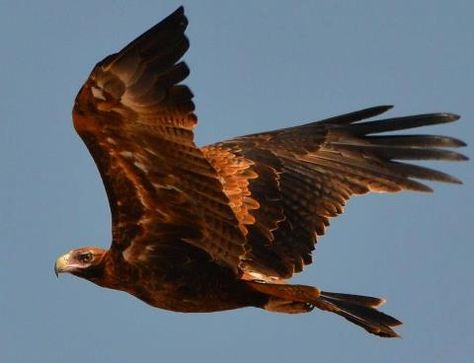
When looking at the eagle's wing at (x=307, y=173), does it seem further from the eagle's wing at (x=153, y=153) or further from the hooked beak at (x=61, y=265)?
the hooked beak at (x=61, y=265)

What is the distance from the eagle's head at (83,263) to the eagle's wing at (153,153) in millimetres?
389

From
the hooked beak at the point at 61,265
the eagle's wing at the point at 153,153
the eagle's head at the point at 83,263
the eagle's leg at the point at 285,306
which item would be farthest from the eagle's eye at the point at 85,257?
the eagle's leg at the point at 285,306

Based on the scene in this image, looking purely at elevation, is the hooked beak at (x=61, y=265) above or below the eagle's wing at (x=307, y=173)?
below

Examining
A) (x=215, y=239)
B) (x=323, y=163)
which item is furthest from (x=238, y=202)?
(x=323, y=163)

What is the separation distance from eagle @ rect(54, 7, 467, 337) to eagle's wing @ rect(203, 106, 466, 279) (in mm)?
13

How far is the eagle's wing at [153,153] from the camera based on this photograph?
12.0m

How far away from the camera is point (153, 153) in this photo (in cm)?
1249

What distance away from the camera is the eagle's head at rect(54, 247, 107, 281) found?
1372 centimetres

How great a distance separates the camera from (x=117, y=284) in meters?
13.6

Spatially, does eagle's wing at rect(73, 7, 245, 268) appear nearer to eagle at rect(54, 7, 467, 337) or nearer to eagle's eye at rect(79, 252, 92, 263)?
eagle at rect(54, 7, 467, 337)

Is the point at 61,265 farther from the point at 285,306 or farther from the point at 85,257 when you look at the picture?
the point at 285,306

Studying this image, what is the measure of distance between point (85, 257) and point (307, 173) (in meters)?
3.02

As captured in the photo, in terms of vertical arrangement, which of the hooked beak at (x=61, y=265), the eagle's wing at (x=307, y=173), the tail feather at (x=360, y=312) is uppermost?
the eagle's wing at (x=307, y=173)

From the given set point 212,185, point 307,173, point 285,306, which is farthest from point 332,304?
point 307,173
